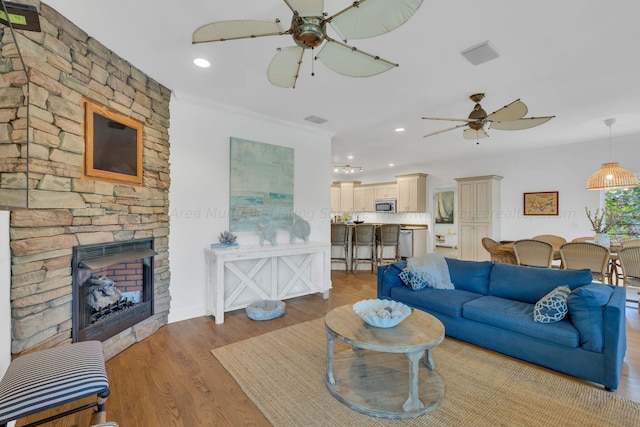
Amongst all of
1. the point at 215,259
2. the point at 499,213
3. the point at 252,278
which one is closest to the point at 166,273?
the point at 215,259

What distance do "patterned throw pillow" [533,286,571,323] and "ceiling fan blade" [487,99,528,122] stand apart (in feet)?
5.48

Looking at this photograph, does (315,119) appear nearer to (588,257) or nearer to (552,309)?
(552,309)

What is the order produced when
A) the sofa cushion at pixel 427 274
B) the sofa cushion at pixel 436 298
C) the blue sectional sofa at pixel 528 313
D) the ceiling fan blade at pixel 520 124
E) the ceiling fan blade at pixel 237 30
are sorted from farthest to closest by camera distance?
1. the sofa cushion at pixel 427 274
2. the ceiling fan blade at pixel 520 124
3. the sofa cushion at pixel 436 298
4. the blue sectional sofa at pixel 528 313
5. the ceiling fan blade at pixel 237 30

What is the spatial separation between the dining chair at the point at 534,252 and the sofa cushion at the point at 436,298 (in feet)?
4.92

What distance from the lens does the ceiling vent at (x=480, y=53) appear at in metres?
2.32

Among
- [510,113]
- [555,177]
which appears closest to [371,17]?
[510,113]

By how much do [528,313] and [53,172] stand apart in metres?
3.93

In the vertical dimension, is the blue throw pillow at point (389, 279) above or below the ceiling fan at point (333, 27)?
below

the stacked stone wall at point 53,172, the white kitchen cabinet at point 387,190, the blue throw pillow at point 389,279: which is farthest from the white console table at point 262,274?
the white kitchen cabinet at point 387,190

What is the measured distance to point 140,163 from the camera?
285 centimetres

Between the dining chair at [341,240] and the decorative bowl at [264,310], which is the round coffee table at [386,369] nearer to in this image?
the decorative bowl at [264,310]

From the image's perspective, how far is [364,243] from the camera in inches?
243

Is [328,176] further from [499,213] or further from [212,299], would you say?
[499,213]

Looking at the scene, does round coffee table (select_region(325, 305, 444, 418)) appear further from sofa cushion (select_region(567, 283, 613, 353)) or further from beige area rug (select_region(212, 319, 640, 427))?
sofa cushion (select_region(567, 283, 613, 353))
